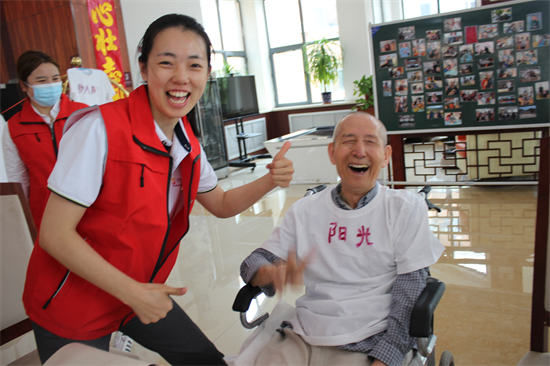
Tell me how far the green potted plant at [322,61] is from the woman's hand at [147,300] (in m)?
7.82

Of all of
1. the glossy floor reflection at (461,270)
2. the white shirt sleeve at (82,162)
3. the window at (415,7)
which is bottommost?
the glossy floor reflection at (461,270)

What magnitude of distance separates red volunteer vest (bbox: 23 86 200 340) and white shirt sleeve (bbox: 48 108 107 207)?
0.08 feet

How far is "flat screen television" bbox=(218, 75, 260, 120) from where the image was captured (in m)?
7.12

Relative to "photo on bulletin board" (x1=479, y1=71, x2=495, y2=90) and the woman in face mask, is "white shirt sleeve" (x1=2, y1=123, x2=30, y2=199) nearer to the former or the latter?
the woman in face mask

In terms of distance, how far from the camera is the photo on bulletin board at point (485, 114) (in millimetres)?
3490

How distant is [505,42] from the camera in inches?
131

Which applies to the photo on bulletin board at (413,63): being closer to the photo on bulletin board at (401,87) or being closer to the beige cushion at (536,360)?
the photo on bulletin board at (401,87)

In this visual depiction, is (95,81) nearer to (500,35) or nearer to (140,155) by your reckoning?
(140,155)

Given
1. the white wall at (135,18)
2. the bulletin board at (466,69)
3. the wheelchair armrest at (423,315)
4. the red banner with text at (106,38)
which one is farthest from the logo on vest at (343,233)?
the white wall at (135,18)

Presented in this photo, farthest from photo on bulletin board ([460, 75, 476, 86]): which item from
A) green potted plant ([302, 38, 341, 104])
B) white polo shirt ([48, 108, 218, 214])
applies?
green potted plant ([302, 38, 341, 104])

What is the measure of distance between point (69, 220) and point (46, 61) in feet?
6.40

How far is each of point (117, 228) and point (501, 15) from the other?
3506 mm

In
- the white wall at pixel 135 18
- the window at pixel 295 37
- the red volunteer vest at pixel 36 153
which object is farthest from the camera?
the window at pixel 295 37

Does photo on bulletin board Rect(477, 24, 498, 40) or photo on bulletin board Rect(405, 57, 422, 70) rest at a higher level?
photo on bulletin board Rect(477, 24, 498, 40)
